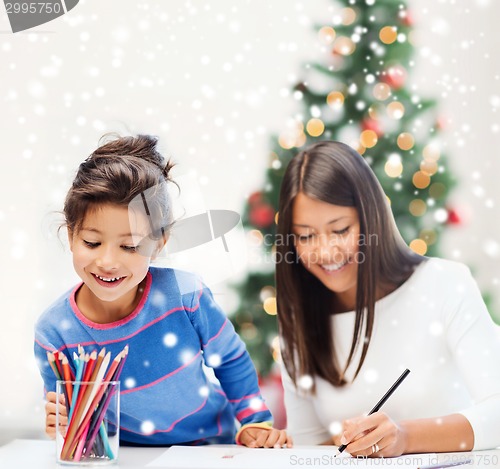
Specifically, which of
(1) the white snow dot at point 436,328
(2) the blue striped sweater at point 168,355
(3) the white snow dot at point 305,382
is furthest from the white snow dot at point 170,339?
(1) the white snow dot at point 436,328

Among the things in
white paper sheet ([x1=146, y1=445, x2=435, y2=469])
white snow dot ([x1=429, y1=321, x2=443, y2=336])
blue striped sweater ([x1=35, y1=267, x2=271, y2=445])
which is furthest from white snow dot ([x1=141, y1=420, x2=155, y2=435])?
white snow dot ([x1=429, y1=321, x2=443, y2=336])

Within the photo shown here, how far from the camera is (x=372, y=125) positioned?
4.70 feet

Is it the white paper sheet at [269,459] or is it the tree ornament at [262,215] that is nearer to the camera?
the white paper sheet at [269,459]

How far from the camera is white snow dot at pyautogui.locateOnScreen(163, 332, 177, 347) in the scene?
131 cm

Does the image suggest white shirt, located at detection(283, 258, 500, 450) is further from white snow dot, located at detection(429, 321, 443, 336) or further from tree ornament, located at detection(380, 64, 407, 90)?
tree ornament, located at detection(380, 64, 407, 90)

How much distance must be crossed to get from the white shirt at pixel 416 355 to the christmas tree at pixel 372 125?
0.12 metres

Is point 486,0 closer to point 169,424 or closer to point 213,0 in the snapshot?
point 213,0

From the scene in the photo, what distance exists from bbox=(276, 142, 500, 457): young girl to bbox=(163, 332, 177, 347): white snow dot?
0.71 ft

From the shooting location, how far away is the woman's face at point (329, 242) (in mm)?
1317

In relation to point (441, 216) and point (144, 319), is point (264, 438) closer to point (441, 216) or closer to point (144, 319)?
point (144, 319)

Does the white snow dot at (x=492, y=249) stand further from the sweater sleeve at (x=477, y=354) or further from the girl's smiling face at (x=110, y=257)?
the girl's smiling face at (x=110, y=257)

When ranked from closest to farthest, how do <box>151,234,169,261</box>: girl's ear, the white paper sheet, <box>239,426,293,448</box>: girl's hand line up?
the white paper sheet
<box>239,426,293,448</box>: girl's hand
<box>151,234,169,261</box>: girl's ear

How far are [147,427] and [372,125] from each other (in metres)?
0.74

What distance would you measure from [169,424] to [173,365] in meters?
0.11
